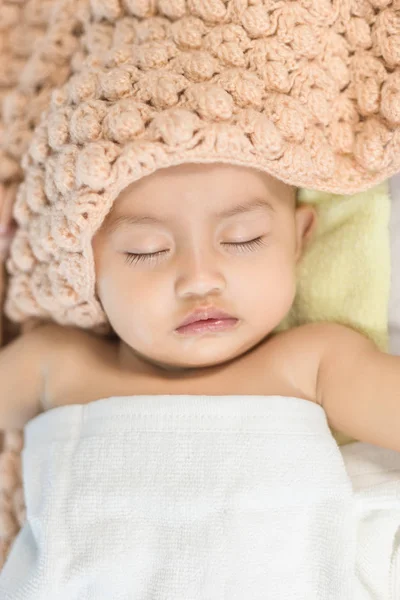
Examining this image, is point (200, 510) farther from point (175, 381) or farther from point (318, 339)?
point (318, 339)

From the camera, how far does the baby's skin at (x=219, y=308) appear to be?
1275mm

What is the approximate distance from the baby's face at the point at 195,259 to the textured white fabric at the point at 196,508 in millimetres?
126

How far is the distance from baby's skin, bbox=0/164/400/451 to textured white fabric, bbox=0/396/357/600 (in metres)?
Answer: 0.08

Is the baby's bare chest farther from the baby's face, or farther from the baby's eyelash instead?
the baby's eyelash

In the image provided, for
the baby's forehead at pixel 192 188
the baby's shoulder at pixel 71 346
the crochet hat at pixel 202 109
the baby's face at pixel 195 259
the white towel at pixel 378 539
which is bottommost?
the white towel at pixel 378 539

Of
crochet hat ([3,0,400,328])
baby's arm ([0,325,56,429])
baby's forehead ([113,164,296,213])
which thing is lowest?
baby's arm ([0,325,56,429])

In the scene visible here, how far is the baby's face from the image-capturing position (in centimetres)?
127

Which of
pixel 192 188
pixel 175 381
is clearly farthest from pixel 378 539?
pixel 192 188

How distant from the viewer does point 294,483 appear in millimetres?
1254

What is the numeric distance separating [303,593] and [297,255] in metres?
0.67

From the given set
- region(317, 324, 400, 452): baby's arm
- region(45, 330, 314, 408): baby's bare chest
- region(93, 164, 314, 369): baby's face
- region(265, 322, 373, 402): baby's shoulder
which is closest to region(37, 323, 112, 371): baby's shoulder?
region(45, 330, 314, 408): baby's bare chest

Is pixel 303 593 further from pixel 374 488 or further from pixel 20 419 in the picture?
pixel 20 419

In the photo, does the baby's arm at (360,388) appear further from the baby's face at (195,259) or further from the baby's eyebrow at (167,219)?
the baby's eyebrow at (167,219)

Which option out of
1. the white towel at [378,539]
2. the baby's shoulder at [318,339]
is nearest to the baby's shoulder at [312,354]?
the baby's shoulder at [318,339]
